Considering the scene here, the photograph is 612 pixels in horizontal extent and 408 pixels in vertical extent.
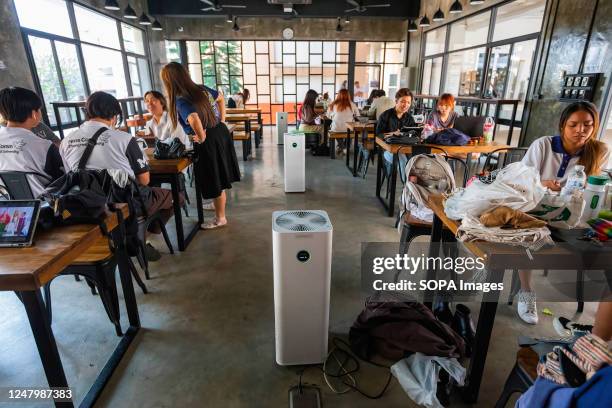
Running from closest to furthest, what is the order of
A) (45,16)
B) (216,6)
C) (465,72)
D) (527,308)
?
(527,308) < (45,16) < (465,72) < (216,6)

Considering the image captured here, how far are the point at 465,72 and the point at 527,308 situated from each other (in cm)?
688

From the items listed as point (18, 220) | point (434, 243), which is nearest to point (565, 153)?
point (434, 243)

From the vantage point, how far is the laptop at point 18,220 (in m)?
1.28

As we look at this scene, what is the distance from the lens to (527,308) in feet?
7.04

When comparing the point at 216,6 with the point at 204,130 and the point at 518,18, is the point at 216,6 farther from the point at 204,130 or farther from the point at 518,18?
the point at 204,130

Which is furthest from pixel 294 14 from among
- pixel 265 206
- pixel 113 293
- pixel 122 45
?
pixel 113 293

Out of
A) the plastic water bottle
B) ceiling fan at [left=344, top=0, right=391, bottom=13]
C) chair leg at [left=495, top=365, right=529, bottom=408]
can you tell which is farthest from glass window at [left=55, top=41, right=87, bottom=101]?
chair leg at [left=495, top=365, right=529, bottom=408]

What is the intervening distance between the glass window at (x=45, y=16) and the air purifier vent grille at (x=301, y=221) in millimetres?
5780

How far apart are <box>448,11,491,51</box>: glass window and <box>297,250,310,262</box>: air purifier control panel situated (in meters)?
7.20

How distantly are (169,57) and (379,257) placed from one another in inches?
434

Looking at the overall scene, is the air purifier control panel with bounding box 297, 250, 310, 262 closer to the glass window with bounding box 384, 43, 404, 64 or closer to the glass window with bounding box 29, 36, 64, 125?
the glass window with bounding box 29, 36, 64, 125

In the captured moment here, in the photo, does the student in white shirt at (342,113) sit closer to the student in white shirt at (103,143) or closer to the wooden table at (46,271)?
the student in white shirt at (103,143)

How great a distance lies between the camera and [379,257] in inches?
115

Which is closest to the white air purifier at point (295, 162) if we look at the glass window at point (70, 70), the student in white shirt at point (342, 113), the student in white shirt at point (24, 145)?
the student in white shirt at point (342, 113)
